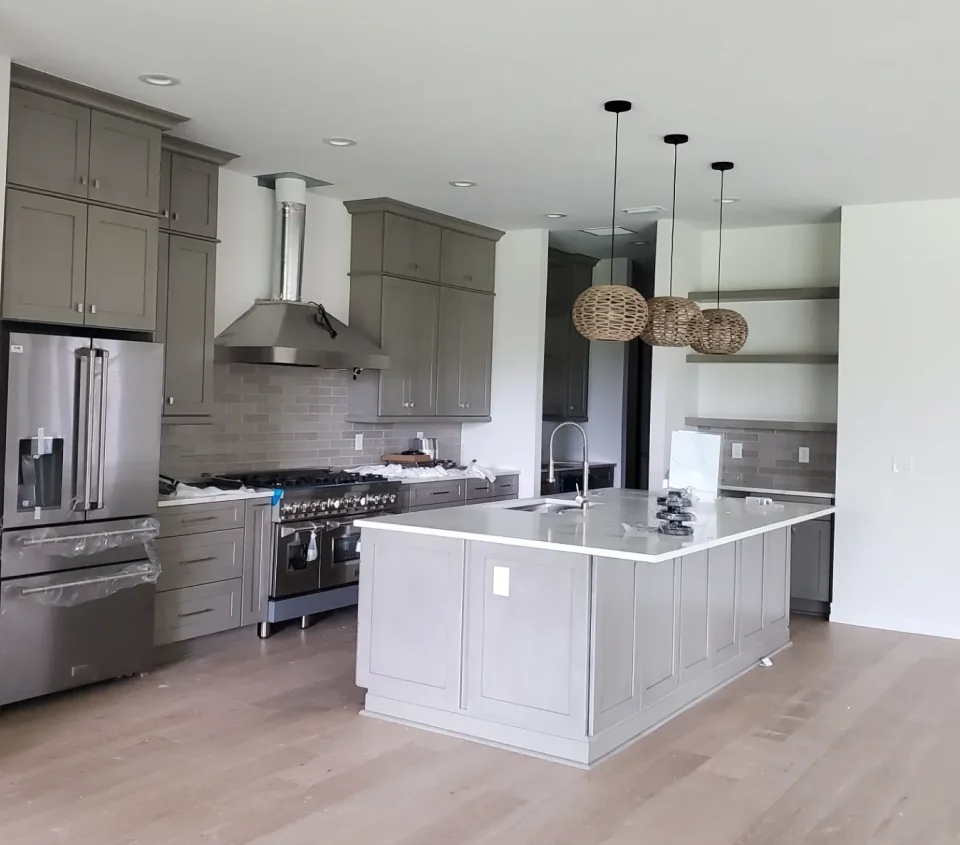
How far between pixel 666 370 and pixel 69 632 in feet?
14.7

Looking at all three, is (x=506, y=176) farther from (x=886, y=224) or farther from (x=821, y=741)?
(x=821, y=741)

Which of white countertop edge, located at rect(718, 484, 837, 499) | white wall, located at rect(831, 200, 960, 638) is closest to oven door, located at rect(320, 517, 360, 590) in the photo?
white countertop edge, located at rect(718, 484, 837, 499)

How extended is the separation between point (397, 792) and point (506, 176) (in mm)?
3695

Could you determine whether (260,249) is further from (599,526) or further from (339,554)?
(599,526)

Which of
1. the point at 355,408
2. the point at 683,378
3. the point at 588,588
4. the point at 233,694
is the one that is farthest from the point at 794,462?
the point at 233,694

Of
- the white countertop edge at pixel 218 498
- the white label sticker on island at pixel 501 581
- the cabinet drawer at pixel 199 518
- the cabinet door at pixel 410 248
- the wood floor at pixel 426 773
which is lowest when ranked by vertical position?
the wood floor at pixel 426 773

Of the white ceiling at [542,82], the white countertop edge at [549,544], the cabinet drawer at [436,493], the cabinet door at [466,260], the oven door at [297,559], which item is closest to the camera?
the white ceiling at [542,82]

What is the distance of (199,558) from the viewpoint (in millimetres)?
5125

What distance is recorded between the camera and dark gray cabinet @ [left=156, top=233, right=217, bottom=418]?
519cm

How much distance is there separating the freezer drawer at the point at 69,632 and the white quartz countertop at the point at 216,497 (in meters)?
0.47

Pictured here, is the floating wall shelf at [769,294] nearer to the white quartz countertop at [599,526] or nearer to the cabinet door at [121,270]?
the white quartz countertop at [599,526]

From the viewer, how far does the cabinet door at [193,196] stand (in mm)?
5230

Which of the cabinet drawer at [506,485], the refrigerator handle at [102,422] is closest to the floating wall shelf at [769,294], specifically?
the cabinet drawer at [506,485]

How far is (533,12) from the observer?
11.1 ft
